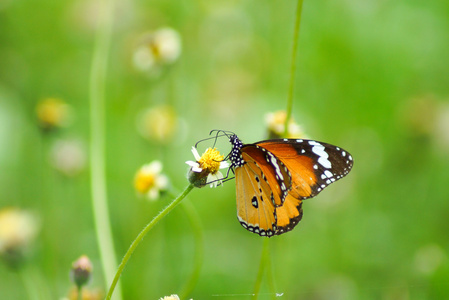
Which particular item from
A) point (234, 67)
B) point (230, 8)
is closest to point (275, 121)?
point (234, 67)

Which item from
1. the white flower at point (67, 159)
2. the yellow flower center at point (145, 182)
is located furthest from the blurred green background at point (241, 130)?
the yellow flower center at point (145, 182)

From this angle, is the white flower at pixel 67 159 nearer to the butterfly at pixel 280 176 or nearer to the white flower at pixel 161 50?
the white flower at pixel 161 50

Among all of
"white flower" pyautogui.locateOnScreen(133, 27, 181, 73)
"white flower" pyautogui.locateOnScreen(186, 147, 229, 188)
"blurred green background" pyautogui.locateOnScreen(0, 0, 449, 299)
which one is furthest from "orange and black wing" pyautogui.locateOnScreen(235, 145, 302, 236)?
"white flower" pyautogui.locateOnScreen(133, 27, 181, 73)

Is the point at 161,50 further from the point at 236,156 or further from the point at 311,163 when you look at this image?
the point at 311,163

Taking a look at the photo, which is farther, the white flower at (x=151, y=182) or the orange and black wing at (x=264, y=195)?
the white flower at (x=151, y=182)

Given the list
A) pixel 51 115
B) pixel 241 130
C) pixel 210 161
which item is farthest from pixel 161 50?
pixel 210 161
